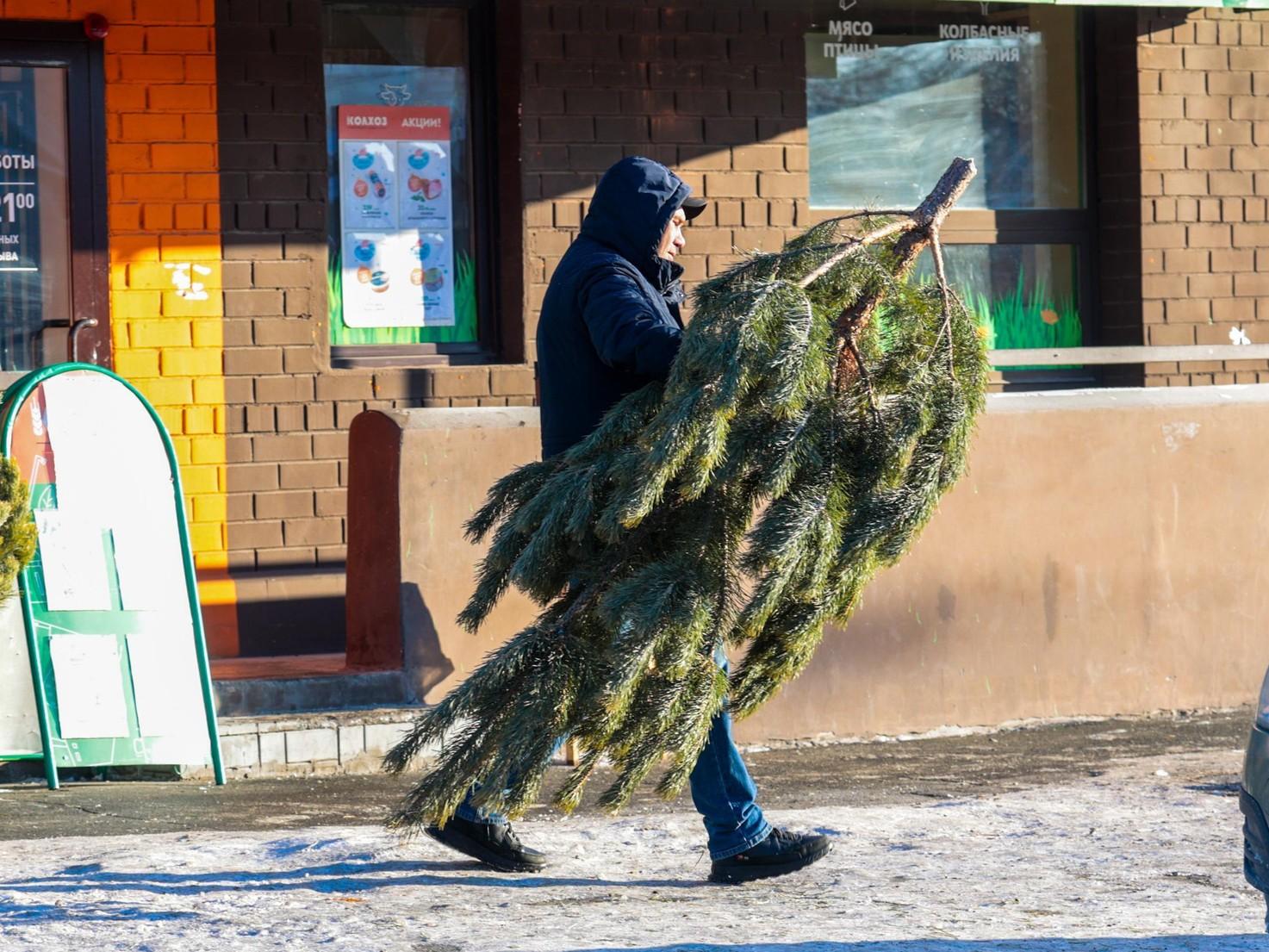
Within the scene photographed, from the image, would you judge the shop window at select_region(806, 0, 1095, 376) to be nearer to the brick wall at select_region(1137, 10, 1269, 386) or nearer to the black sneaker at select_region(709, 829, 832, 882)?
the brick wall at select_region(1137, 10, 1269, 386)

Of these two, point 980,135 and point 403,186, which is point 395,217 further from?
point 980,135

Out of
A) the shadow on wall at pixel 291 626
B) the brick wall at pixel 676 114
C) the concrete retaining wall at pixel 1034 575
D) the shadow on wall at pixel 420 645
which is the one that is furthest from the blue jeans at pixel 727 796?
the brick wall at pixel 676 114

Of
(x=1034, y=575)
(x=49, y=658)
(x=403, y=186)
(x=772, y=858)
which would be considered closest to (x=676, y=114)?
(x=403, y=186)

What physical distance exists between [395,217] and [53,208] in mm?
1463

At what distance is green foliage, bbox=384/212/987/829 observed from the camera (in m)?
4.20

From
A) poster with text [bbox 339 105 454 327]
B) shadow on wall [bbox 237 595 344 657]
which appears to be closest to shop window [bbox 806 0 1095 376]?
poster with text [bbox 339 105 454 327]

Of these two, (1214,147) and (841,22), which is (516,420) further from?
(1214,147)

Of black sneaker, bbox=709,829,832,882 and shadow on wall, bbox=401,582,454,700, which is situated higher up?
shadow on wall, bbox=401,582,454,700

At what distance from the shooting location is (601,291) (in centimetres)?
467

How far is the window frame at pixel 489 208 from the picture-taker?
27.2 ft

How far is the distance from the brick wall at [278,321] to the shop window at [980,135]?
2.47 metres

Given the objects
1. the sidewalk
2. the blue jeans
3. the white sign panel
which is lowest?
the sidewalk

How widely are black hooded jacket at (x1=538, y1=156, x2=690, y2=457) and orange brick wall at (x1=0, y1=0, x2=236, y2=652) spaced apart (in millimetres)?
3253

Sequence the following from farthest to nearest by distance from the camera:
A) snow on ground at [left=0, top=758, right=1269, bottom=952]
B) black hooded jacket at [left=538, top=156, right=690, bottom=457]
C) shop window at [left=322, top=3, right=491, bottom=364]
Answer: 1. shop window at [left=322, top=3, right=491, bottom=364]
2. black hooded jacket at [left=538, top=156, right=690, bottom=457]
3. snow on ground at [left=0, top=758, right=1269, bottom=952]
